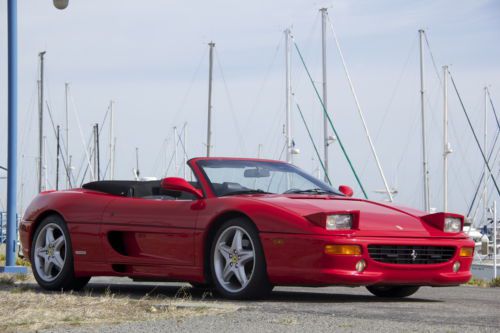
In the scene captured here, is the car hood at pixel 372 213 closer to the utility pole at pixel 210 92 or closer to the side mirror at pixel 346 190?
the side mirror at pixel 346 190

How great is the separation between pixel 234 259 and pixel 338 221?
0.93 meters

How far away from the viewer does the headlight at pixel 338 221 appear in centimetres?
793

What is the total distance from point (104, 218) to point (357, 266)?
98.8 inches

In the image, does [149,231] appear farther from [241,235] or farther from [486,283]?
[486,283]

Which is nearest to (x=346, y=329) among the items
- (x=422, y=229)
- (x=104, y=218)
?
(x=422, y=229)

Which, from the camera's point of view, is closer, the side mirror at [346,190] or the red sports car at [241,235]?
the red sports car at [241,235]

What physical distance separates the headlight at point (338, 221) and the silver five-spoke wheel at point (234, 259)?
661 millimetres

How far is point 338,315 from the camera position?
6949mm

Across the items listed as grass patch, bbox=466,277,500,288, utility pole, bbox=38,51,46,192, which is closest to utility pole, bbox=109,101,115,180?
utility pole, bbox=38,51,46,192

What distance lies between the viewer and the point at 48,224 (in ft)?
32.3

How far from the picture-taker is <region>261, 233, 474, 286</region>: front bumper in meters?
7.91

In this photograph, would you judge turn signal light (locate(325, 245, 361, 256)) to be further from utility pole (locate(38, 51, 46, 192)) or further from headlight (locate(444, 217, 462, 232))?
utility pole (locate(38, 51, 46, 192))

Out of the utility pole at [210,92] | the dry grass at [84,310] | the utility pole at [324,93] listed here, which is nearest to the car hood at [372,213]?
the dry grass at [84,310]

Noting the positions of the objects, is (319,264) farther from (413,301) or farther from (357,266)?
(413,301)
